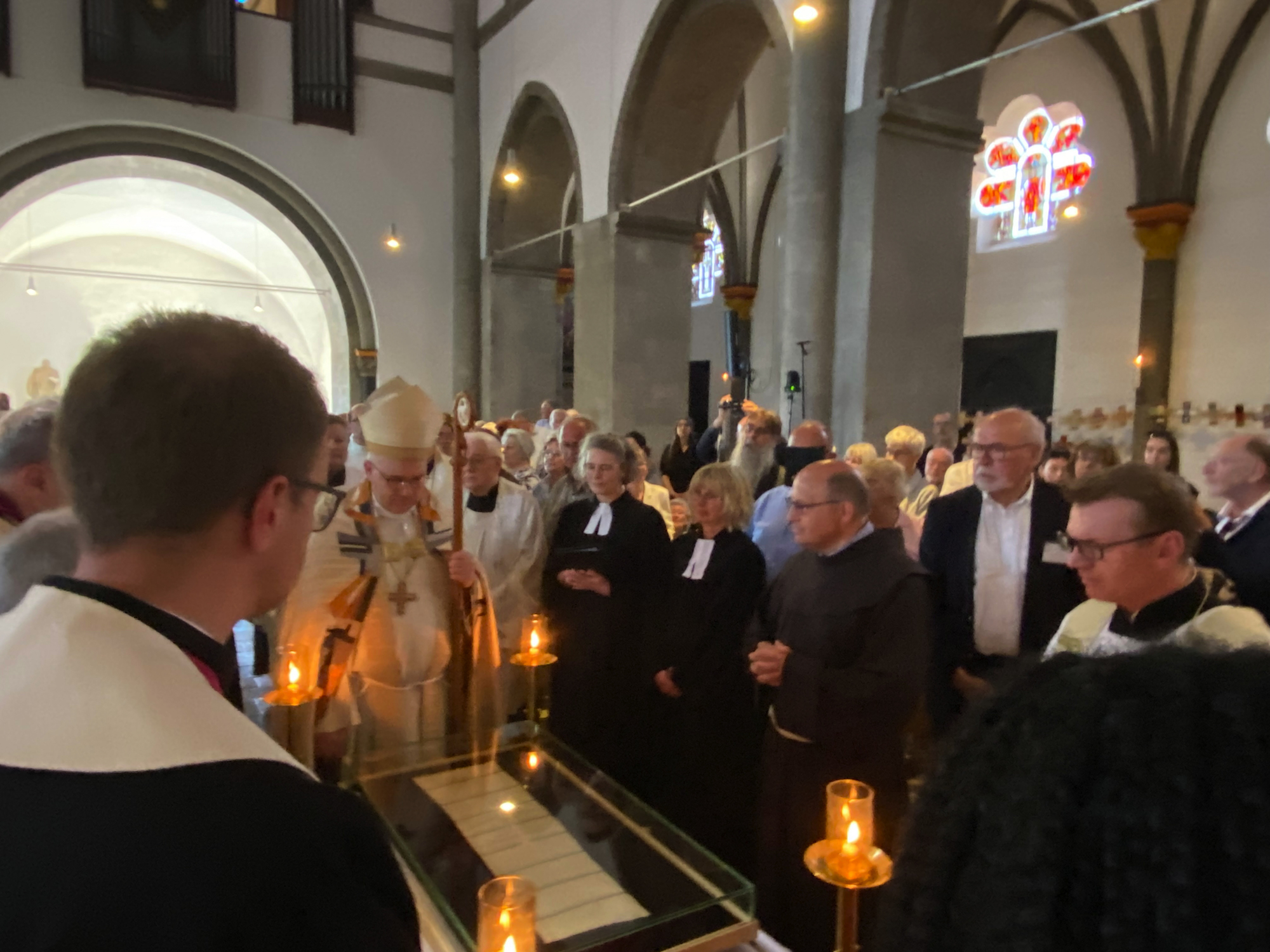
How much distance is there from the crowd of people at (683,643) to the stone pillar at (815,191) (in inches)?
50.3

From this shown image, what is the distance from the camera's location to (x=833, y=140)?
655cm

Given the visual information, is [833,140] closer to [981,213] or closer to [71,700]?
[71,700]

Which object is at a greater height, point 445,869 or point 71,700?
point 71,700

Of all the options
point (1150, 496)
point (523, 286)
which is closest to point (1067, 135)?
point (523, 286)

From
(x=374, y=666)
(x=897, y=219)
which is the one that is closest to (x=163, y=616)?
(x=374, y=666)

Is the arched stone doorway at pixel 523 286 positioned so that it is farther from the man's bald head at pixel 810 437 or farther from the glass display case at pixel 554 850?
the glass display case at pixel 554 850

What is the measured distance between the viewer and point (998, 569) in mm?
3254

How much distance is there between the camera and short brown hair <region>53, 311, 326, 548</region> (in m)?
0.87

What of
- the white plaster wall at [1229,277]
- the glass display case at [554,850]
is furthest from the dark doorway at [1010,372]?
the glass display case at [554,850]

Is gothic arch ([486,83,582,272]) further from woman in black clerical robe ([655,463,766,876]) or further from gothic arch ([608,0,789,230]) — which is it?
woman in black clerical robe ([655,463,766,876])

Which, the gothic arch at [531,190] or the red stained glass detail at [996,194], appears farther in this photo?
the red stained glass detail at [996,194]

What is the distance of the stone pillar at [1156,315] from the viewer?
10.8m

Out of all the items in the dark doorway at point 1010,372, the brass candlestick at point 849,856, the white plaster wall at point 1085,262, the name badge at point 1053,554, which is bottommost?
the brass candlestick at point 849,856

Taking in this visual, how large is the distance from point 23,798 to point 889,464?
340cm
